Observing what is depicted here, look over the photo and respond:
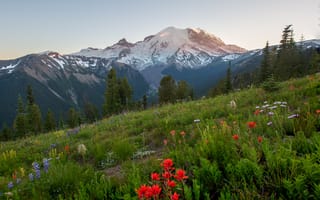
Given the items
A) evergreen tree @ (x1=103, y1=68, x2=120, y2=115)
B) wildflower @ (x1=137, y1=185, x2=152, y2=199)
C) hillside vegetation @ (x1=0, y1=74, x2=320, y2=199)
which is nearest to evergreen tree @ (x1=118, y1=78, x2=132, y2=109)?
evergreen tree @ (x1=103, y1=68, x2=120, y2=115)

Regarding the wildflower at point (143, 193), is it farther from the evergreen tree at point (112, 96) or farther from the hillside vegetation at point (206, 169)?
the evergreen tree at point (112, 96)

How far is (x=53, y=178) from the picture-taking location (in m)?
3.77

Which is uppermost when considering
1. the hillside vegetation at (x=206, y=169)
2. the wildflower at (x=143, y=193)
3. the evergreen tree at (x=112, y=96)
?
the wildflower at (x=143, y=193)

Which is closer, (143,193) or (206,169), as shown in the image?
(143,193)

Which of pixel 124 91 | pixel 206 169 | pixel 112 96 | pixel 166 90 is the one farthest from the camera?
pixel 166 90

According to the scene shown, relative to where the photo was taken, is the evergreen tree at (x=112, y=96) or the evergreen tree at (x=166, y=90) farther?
the evergreen tree at (x=166, y=90)

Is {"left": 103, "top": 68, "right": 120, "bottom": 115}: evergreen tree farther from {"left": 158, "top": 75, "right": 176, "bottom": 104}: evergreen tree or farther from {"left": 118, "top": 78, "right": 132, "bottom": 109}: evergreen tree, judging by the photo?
{"left": 158, "top": 75, "right": 176, "bottom": 104}: evergreen tree

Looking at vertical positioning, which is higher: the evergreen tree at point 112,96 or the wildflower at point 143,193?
the wildflower at point 143,193

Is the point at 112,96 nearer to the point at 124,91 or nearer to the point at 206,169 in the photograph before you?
the point at 124,91

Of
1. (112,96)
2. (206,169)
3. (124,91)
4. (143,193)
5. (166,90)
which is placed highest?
(143,193)

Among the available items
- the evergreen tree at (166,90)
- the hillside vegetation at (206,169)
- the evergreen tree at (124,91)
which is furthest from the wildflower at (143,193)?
the evergreen tree at (166,90)

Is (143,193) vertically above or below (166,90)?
above

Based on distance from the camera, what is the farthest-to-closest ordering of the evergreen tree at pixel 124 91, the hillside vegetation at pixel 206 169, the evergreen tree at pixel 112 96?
the evergreen tree at pixel 124 91, the evergreen tree at pixel 112 96, the hillside vegetation at pixel 206 169

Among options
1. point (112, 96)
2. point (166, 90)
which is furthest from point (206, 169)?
point (166, 90)
